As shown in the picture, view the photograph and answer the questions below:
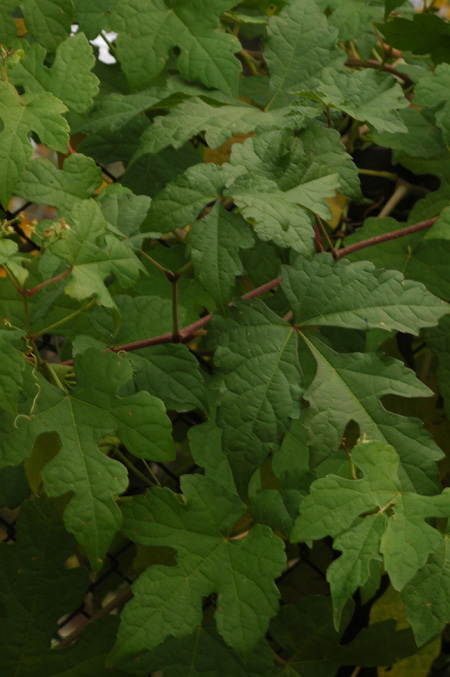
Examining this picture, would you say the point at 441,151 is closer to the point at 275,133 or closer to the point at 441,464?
the point at 275,133

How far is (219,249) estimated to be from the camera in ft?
2.81

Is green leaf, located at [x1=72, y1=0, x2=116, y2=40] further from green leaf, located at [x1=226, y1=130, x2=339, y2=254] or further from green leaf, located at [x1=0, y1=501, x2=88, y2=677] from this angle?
green leaf, located at [x1=0, y1=501, x2=88, y2=677]

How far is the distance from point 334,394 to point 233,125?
42 cm

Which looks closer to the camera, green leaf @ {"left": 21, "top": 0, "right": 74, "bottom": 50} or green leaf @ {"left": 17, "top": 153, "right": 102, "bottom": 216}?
green leaf @ {"left": 17, "top": 153, "right": 102, "bottom": 216}

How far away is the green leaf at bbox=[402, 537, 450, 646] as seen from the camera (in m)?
0.86

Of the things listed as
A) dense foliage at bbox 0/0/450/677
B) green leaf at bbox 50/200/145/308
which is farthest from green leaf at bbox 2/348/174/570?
green leaf at bbox 50/200/145/308

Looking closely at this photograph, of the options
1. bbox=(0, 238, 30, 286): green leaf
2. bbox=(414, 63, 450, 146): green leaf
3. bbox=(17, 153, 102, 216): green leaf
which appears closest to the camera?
bbox=(0, 238, 30, 286): green leaf

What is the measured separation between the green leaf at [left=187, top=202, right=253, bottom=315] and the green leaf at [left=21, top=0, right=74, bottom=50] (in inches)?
17.7

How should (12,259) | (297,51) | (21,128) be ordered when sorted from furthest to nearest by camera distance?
(297,51) → (21,128) → (12,259)

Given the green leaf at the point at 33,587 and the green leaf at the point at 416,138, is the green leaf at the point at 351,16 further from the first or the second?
the green leaf at the point at 33,587

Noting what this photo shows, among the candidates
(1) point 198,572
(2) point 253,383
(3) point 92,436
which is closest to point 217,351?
(2) point 253,383

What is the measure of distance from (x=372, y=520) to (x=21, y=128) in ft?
2.12

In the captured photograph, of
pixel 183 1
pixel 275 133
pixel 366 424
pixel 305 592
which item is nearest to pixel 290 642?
pixel 305 592

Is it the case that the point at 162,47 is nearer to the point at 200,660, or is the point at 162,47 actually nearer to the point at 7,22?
the point at 7,22
